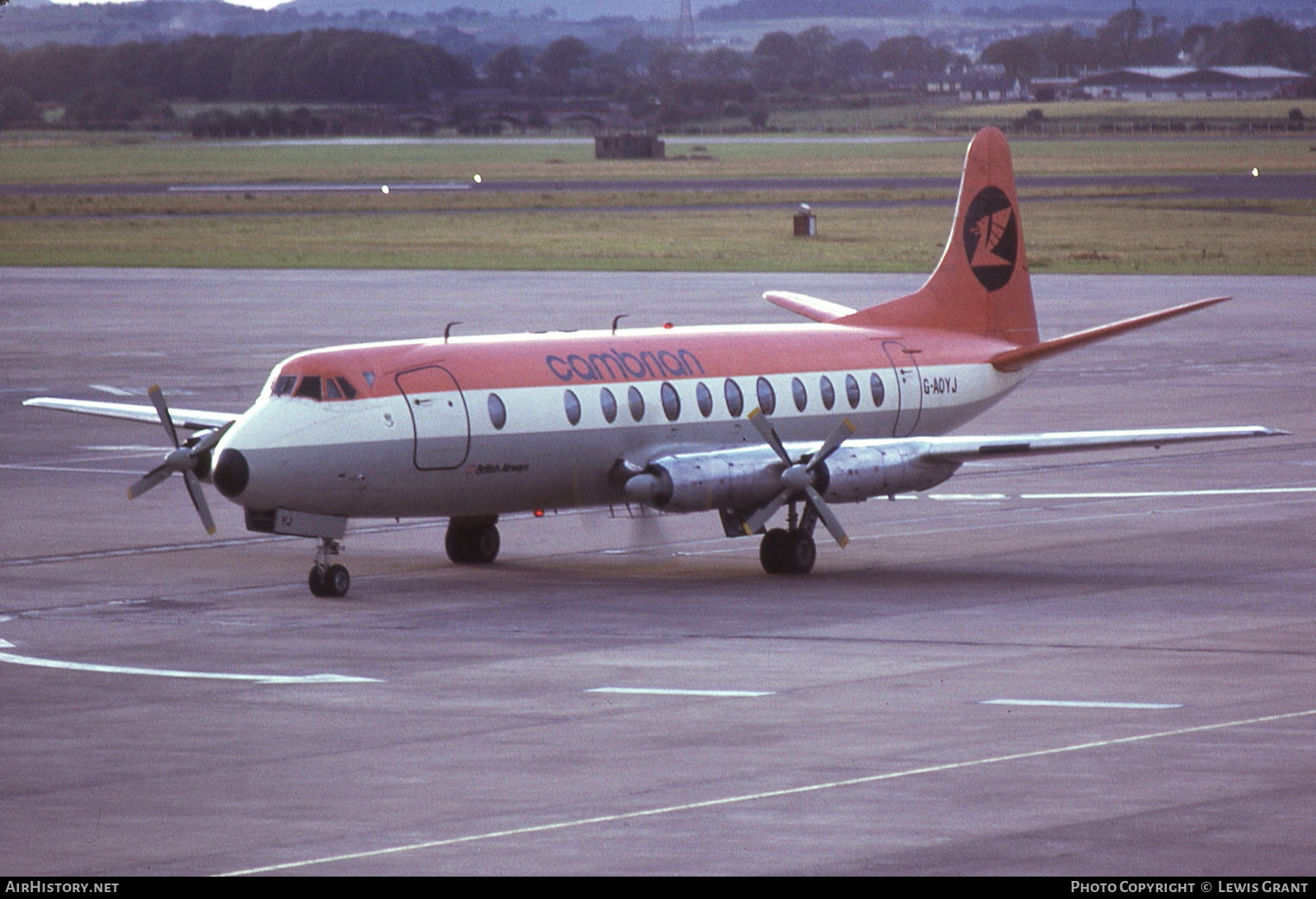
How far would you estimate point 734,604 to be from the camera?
27.2 m

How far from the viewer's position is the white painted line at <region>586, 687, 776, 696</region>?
21.5m

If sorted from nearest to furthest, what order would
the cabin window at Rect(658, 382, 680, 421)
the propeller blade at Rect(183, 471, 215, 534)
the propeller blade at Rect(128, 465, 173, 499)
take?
the propeller blade at Rect(183, 471, 215, 534) < the propeller blade at Rect(128, 465, 173, 499) < the cabin window at Rect(658, 382, 680, 421)

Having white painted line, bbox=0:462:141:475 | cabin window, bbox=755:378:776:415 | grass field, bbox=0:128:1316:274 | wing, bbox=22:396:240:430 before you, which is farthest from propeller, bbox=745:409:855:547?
grass field, bbox=0:128:1316:274

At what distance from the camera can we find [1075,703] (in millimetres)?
20875

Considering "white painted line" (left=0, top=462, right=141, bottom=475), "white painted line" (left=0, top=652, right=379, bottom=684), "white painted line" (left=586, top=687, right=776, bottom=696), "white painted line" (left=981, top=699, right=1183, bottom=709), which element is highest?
"white painted line" (left=981, top=699, right=1183, bottom=709)

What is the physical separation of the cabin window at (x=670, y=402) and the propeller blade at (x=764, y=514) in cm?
213

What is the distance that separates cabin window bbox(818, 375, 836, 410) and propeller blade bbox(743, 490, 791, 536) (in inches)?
130

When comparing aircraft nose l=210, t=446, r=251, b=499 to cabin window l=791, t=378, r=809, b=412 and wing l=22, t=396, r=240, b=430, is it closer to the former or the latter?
wing l=22, t=396, r=240, b=430

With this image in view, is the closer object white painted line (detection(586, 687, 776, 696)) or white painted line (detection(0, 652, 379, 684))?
white painted line (detection(586, 687, 776, 696))

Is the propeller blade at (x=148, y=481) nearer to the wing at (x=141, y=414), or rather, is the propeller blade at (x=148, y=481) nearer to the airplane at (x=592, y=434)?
the airplane at (x=592, y=434)

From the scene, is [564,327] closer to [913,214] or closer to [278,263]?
[278,263]

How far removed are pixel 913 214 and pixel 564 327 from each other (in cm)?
6280

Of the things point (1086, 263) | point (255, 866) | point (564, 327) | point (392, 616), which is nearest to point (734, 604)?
point (392, 616)
